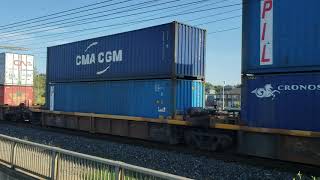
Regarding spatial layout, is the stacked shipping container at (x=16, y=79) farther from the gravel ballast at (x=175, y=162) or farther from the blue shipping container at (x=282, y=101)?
the blue shipping container at (x=282, y=101)

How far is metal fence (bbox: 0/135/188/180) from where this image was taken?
6.28 meters

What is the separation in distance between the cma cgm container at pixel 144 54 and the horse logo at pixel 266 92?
4312 millimetres

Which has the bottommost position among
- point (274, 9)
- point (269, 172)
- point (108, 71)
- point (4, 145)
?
point (269, 172)

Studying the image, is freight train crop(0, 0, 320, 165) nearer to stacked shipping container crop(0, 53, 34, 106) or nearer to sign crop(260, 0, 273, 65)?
sign crop(260, 0, 273, 65)

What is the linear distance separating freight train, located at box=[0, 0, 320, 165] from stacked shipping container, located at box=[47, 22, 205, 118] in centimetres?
4

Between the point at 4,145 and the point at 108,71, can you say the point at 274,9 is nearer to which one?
the point at 4,145

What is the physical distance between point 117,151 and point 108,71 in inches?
222

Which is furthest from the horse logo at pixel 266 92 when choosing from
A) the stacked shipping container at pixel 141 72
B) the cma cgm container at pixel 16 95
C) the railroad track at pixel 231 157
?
the cma cgm container at pixel 16 95

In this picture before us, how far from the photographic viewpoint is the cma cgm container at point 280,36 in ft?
35.3

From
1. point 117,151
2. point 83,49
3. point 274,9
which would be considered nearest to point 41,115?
point 83,49

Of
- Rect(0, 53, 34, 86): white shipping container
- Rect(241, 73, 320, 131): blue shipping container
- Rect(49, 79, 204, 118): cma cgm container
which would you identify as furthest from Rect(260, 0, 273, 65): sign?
Rect(0, 53, 34, 86): white shipping container

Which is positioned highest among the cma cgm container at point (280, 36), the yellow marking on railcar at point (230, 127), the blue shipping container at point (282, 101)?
the cma cgm container at point (280, 36)

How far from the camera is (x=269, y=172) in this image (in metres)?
10.4

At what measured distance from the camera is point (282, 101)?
1127cm
